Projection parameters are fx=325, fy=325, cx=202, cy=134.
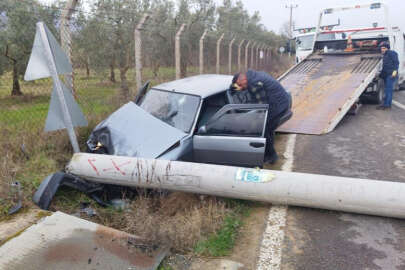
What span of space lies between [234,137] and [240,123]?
0.22 meters

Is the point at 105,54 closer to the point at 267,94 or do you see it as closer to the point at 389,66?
the point at 267,94

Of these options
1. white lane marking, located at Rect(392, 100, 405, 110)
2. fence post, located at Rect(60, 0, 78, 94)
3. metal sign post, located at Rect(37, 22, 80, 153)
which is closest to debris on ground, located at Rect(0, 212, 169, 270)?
metal sign post, located at Rect(37, 22, 80, 153)

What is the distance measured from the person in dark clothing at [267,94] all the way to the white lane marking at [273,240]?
1559mm

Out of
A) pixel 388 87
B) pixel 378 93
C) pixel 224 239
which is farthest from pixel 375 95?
pixel 224 239

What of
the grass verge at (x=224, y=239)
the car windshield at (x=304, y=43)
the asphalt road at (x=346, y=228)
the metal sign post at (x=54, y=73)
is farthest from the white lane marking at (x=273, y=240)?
the car windshield at (x=304, y=43)

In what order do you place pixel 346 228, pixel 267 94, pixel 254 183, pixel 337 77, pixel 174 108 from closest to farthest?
pixel 346 228
pixel 254 183
pixel 174 108
pixel 267 94
pixel 337 77

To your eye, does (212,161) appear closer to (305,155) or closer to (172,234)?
(172,234)

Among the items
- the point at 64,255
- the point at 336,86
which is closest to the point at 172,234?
the point at 64,255

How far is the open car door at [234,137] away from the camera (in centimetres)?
430

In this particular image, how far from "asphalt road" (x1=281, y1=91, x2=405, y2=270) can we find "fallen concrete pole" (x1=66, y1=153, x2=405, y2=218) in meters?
0.15

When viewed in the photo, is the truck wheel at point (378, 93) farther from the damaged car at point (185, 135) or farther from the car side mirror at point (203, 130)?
the car side mirror at point (203, 130)

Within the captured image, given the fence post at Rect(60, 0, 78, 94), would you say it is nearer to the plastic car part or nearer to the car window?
the plastic car part

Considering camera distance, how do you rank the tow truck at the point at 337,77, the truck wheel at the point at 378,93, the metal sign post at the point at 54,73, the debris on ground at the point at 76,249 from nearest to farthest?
the debris on ground at the point at 76,249
the metal sign post at the point at 54,73
the tow truck at the point at 337,77
the truck wheel at the point at 378,93

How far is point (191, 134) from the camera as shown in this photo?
438cm
